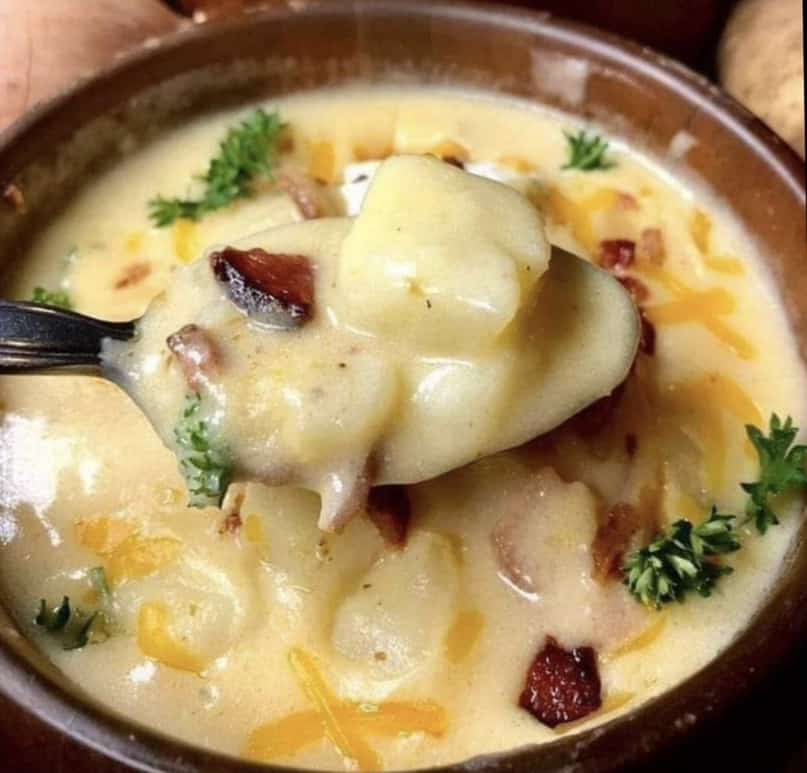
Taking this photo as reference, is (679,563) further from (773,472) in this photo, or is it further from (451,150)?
(451,150)

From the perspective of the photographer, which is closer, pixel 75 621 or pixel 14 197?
pixel 75 621

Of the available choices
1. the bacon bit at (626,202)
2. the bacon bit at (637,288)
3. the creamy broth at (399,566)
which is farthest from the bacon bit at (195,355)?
the bacon bit at (626,202)

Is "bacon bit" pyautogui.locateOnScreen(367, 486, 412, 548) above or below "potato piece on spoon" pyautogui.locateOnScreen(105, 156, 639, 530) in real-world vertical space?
below

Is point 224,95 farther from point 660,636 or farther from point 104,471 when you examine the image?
point 660,636

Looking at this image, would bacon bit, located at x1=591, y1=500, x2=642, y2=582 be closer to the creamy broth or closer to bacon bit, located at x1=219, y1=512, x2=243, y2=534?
the creamy broth

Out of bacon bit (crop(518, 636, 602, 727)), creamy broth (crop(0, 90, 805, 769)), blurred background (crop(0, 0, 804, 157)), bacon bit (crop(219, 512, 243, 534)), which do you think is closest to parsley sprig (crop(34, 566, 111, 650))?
creamy broth (crop(0, 90, 805, 769))

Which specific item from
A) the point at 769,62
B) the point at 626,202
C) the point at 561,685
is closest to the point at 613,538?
the point at 561,685

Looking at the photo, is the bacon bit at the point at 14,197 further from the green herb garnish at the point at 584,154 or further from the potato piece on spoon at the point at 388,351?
the green herb garnish at the point at 584,154
